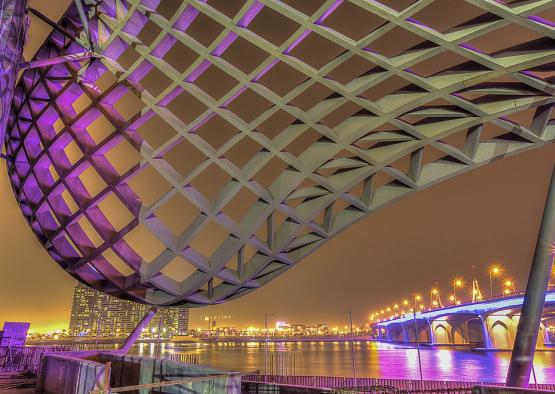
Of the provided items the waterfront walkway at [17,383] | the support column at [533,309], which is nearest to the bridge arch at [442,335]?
the support column at [533,309]

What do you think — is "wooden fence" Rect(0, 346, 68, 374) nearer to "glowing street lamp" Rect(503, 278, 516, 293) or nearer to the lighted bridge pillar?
the lighted bridge pillar

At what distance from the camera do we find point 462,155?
15492 mm

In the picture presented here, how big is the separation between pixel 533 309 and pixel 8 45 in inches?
852

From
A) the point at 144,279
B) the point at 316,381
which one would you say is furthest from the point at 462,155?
the point at 144,279

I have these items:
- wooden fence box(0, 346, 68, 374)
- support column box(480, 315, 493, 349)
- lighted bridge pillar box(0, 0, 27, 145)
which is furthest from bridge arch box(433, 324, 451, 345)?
lighted bridge pillar box(0, 0, 27, 145)

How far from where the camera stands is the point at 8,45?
15.4m

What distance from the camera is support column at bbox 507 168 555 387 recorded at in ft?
40.0

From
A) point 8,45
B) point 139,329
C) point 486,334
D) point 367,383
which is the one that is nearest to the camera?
point 8,45

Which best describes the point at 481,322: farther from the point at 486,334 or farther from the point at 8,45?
the point at 8,45

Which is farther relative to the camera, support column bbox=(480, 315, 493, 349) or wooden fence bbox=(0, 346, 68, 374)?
support column bbox=(480, 315, 493, 349)

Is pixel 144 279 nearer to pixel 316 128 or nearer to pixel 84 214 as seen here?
pixel 84 214

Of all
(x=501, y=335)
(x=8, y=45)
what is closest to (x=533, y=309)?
(x=8, y=45)

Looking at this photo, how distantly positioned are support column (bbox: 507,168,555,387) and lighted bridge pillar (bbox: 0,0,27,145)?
20.4 m

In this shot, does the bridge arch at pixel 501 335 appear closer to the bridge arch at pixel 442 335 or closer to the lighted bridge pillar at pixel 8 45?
the bridge arch at pixel 442 335
